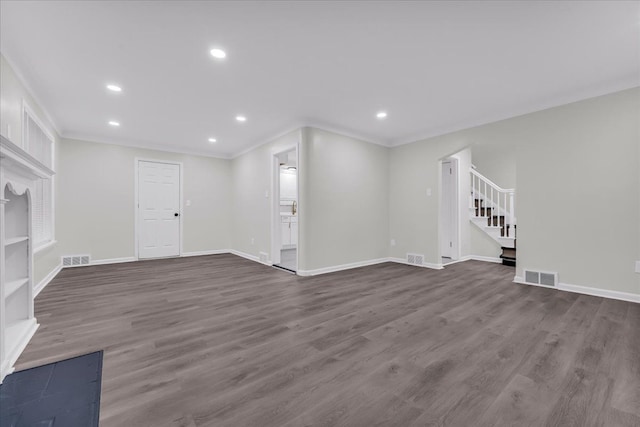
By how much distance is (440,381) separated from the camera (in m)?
1.57

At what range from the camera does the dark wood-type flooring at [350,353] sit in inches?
52.8

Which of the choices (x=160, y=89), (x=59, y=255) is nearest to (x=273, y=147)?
(x=160, y=89)

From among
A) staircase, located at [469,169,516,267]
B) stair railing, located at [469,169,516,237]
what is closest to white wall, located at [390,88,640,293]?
staircase, located at [469,169,516,267]

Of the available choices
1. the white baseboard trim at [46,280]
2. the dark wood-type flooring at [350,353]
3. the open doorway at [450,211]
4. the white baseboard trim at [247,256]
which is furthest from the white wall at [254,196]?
the open doorway at [450,211]

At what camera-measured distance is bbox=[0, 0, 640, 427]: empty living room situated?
1537mm

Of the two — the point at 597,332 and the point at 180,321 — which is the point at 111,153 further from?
the point at 597,332

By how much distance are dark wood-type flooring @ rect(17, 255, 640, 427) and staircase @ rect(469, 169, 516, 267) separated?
2041mm

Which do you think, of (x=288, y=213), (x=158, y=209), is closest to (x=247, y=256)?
(x=288, y=213)

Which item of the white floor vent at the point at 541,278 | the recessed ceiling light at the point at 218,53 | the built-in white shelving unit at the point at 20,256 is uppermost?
the recessed ceiling light at the point at 218,53

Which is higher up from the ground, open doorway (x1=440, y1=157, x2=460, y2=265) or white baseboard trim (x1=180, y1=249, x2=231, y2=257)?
A: open doorway (x1=440, y1=157, x2=460, y2=265)

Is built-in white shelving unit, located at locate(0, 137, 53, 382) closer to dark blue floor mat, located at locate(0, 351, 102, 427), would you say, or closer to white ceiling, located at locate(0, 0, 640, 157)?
dark blue floor mat, located at locate(0, 351, 102, 427)

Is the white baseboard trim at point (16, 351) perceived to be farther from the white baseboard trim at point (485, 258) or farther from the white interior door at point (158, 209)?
the white baseboard trim at point (485, 258)

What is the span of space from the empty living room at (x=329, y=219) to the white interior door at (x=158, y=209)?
0.18ft

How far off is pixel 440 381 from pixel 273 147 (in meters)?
4.42
